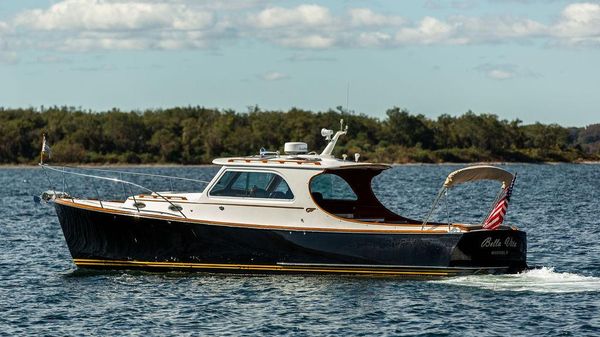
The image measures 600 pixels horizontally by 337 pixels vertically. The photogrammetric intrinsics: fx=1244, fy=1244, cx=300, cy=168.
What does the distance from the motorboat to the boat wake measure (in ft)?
0.80

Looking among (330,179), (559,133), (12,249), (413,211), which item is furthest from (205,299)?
(559,133)

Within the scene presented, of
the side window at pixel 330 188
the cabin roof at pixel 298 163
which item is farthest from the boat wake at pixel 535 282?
the side window at pixel 330 188

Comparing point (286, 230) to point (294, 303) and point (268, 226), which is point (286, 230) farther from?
point (294, 303)

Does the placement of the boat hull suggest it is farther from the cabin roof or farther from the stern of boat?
the cabin roof

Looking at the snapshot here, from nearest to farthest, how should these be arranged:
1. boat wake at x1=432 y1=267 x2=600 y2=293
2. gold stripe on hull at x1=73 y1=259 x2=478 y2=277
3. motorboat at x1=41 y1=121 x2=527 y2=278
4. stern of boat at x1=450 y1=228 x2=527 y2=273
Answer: boat wake at x1=432 y1=267 x2=600 y2=293, stern of boat at x1=450 y1=228 x2=527 y2=273, motorboat at x1=41 y1=121 x2=527 y2=278, gold stripe on hull at x1=73 y1=259 x2=478 y2=277

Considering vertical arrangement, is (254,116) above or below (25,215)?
above

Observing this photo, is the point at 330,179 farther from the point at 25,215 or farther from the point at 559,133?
the point at 559,133

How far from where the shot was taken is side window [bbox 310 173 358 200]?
2747 cm

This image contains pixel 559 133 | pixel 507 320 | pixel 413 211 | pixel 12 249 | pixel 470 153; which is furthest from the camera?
pixel 559 133

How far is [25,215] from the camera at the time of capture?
48.2m

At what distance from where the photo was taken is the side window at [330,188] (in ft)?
90.1

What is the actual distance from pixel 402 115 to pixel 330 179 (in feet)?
388

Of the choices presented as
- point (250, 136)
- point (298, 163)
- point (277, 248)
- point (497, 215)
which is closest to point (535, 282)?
point (497, 215)

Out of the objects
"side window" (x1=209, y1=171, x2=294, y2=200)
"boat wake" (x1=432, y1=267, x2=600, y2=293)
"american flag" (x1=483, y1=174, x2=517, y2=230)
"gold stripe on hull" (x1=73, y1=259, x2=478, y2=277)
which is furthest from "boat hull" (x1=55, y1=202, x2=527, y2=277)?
"side window" (x1=209, y1=171, x2=294, y2=200)
